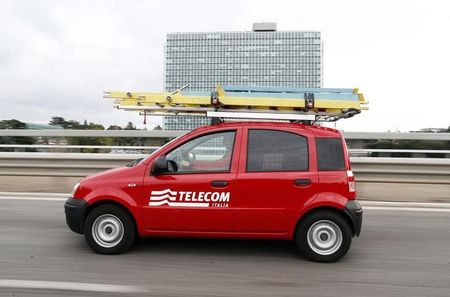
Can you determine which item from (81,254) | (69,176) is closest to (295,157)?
(81,254)

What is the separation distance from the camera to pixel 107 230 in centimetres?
534

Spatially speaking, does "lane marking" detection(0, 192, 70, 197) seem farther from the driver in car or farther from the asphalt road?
the driver in car

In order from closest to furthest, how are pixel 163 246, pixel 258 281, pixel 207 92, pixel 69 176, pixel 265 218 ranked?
pixel 258 281, pixel 265 218, pixel 163 246, pixel 207 92, pixel 69 176

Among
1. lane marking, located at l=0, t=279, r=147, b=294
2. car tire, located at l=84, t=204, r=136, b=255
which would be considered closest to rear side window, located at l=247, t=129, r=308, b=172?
car tire, located at l=84, t=204, r=136, b=255

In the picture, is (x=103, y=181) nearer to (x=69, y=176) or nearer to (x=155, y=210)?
(x=155, y=210)

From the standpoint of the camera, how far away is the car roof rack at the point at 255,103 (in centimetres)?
571

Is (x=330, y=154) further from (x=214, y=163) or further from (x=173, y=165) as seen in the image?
(x=173, y=165)

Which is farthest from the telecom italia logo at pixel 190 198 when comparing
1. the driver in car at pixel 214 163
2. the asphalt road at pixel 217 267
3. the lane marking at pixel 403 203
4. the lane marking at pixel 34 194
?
the lane marking at pixel 34 194

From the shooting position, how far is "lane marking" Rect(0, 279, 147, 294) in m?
4.27

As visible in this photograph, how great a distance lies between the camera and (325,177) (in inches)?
203

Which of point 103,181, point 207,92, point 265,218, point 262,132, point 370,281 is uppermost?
point 207,92

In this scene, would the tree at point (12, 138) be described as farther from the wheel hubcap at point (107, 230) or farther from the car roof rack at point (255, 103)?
the wheel hubcap at point (107, 230)

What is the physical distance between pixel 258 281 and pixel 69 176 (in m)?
6.40

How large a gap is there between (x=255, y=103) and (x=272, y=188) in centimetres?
121
